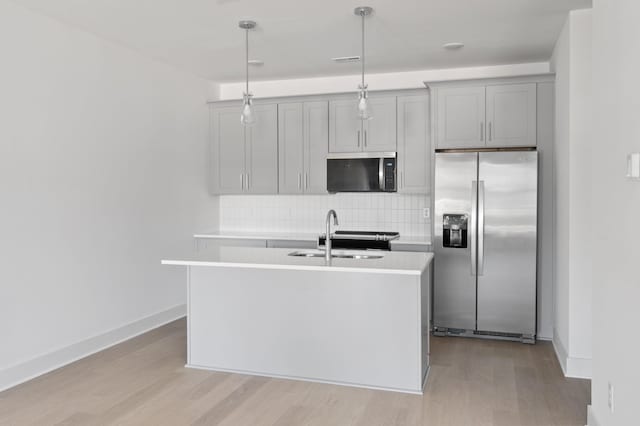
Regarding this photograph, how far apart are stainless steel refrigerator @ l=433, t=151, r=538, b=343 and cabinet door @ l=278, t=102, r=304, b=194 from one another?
1.59 m

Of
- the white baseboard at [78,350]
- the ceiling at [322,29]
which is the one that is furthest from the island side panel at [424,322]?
the white baseboard at [78,350]

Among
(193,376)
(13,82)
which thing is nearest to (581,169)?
(193,376)

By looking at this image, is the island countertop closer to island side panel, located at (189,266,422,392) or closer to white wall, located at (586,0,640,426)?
island side panel, located at (189,266,422,392)

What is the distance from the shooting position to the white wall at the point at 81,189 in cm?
371

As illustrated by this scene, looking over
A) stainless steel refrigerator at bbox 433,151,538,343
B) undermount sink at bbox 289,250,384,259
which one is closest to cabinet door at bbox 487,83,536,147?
stainless steel refrigerator at bbox 433,151,538,343

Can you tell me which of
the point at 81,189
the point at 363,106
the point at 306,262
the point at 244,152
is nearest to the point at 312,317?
the point at 306,262

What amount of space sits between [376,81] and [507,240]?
7.48ft

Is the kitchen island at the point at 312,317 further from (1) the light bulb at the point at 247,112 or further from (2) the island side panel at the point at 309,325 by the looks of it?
(1) the light bulb at the point at 247,112

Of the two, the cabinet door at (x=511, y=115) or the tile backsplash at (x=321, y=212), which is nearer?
the cabinet door at (x=511, y=115)

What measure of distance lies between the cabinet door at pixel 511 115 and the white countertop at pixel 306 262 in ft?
5.76

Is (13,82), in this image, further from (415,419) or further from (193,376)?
(415,419)

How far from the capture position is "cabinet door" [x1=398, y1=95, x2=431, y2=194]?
5359mm

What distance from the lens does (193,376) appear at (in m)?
3.82

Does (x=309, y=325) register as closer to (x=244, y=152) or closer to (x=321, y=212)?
(x=321, y=212)
